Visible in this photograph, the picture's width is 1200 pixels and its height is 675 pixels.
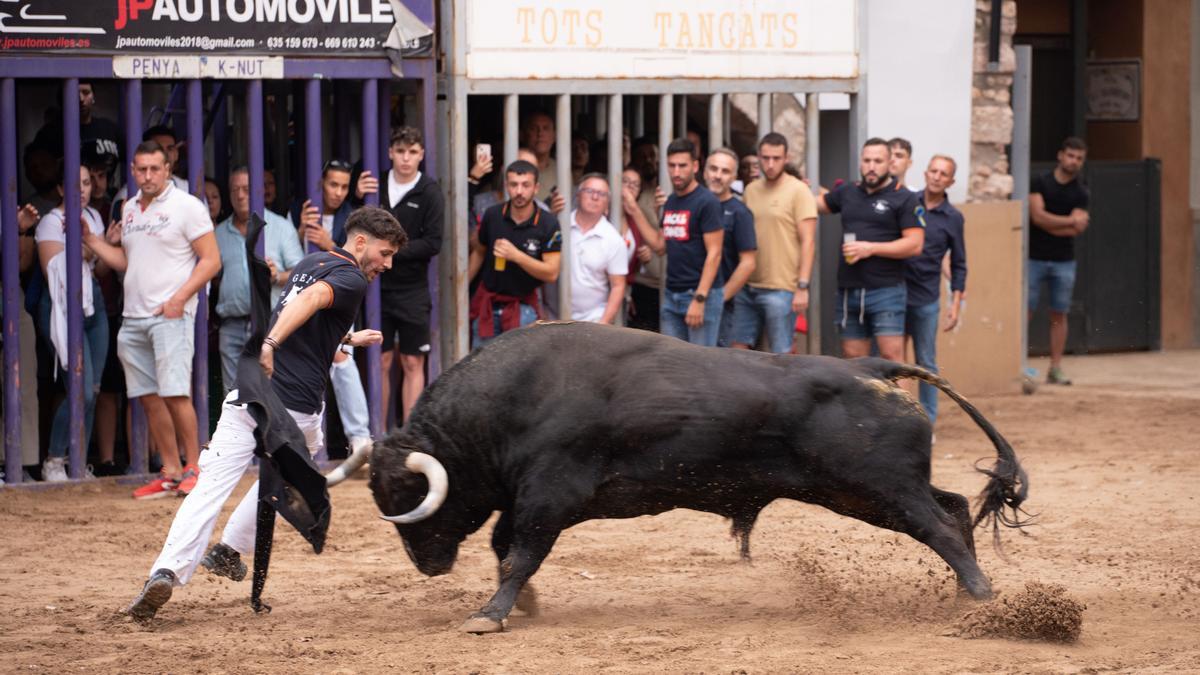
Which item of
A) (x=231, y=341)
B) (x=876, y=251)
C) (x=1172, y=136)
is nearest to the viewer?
(x=231, y=341)

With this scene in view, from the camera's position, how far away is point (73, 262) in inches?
385

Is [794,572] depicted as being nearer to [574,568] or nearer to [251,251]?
[574,568]

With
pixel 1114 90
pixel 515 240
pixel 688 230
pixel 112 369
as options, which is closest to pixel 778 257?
pixel 688 230

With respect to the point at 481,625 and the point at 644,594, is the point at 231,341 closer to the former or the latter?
the point at 644,594

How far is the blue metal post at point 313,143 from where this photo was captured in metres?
10.4

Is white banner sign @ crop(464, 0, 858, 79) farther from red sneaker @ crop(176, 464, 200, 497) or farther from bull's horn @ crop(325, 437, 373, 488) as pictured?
bull's horn @ crop(325, 437, 373, 488)

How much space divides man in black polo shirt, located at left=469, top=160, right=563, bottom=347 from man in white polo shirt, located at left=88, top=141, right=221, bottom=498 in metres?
1.69

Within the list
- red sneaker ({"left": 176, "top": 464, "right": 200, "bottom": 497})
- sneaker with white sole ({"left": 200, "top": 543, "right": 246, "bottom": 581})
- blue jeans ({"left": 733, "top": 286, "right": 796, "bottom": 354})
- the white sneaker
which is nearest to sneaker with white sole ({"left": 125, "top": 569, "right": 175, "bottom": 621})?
sneaker with white sole ({"left": 200, "top": 543, "right": 246, "bottom": 581})

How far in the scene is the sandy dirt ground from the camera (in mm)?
6391

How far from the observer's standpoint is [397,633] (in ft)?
22.6

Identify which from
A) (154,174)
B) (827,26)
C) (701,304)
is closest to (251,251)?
(154,174)

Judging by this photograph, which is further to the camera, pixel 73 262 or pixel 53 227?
pixel 53 227

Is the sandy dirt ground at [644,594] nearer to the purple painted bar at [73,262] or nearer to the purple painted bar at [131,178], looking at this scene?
the purple painted bar at [131,178]

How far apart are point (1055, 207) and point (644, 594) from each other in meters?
7.68
